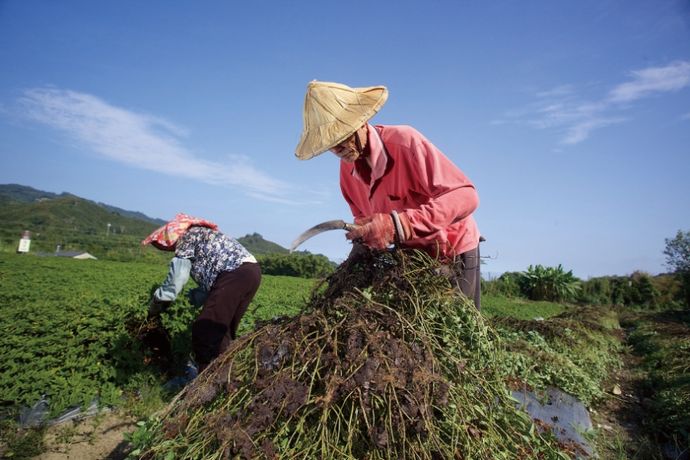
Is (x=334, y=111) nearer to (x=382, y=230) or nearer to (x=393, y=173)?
(x=393, y=173)

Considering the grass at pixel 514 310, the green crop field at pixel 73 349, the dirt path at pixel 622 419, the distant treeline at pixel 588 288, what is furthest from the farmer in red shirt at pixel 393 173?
the distant treeline at pixel 588 288

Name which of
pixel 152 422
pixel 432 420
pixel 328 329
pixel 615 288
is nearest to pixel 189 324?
pixel 152 422

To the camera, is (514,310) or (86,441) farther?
(514,310)

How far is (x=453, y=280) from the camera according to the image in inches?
78.3

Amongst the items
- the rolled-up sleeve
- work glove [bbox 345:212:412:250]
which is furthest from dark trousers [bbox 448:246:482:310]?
the rolled-up sleeve

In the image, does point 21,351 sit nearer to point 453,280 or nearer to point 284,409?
point 284,409

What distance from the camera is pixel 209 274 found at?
3699 millimetres

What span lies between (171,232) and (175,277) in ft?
1.32

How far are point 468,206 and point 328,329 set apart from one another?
842 millimetres

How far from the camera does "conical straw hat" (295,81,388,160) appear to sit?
73.2 inches

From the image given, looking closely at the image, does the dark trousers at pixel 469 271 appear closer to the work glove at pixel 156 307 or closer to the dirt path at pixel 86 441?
the dirt path at pixel 86 441

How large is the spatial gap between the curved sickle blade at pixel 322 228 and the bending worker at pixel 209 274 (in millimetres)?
1948

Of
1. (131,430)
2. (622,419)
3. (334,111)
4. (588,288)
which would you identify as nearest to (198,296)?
(131,430)

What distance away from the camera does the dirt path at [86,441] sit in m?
2.82
